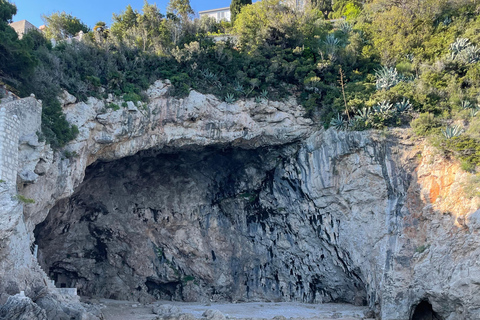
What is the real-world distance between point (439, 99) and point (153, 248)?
16.1 meters

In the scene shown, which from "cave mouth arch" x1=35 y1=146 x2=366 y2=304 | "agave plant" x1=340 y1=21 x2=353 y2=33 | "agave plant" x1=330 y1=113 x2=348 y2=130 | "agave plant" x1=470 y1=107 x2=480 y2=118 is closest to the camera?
"agave plant" x1=470 y1=107 x2=480 y2=118

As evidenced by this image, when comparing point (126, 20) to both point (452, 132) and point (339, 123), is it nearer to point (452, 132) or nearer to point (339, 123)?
point (339, 123)

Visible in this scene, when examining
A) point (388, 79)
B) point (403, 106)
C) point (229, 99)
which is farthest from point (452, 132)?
point (229, 99)

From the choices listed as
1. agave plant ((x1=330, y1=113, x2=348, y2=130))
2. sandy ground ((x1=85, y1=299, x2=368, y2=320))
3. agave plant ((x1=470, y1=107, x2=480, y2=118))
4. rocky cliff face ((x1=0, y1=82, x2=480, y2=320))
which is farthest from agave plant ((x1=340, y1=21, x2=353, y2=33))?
sandy ground ((x1=85, y1=299, x2=368, y2=320))

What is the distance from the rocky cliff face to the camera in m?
14.7

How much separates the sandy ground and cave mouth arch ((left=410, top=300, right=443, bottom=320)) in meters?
1.93

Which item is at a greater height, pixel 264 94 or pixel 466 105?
pixel 264 94

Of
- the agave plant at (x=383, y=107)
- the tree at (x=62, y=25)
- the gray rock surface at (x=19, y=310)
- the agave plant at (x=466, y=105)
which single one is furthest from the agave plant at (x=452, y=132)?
the tree at (x=62, y=25)

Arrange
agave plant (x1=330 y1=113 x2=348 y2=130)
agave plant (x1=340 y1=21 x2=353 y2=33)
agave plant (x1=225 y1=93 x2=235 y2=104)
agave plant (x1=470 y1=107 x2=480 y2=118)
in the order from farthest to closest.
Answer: agave plant (x1=340 y1=21 x2=353 y2=33) → agave plant (x1=225 y1=93 x2=235 y2=104) → agave plant (x1=330 y1=113 x2=348 y2=130) → agave plant (x1=470 y1=107 x2=480 y2=118)

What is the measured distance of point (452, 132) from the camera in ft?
50.3

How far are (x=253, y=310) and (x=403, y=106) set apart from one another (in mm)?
11323

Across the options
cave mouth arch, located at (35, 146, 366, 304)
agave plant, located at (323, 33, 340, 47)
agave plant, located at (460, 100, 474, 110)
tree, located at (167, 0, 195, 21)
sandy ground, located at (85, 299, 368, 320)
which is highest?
tree, located at (167, 0, 195, 21)

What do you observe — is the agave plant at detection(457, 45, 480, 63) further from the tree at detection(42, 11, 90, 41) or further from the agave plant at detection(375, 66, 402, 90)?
the tree at detection(42, 11, 90, 41)

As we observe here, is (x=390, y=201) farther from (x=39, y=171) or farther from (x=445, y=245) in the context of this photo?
(x=39, y=171)
